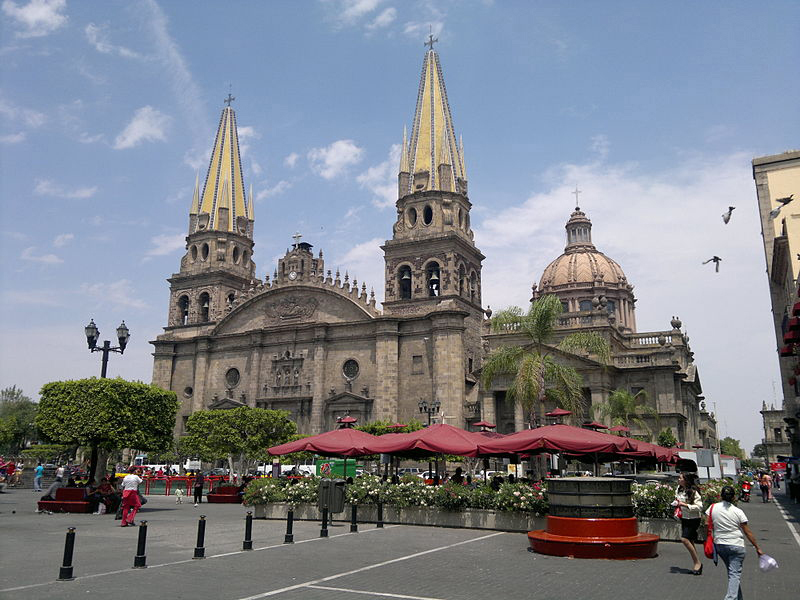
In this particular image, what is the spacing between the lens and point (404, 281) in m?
54.7

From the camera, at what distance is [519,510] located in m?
18.2

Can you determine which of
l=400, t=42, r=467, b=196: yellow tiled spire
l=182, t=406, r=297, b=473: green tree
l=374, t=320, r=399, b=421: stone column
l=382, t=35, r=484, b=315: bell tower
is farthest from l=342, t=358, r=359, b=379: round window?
l=400, t=42, r=467, b=196: yellow tiled spire

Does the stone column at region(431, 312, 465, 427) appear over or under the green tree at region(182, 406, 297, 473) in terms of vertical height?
over

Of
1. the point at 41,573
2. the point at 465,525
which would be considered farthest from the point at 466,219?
the point at 41,573

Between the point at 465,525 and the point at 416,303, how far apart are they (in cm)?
3377

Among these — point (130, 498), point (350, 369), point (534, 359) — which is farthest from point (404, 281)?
point (130, 498)

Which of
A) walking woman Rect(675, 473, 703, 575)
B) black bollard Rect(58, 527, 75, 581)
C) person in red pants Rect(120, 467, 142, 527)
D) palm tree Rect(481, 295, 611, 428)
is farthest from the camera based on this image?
palm tree Rect(481, 295, 611, 428)

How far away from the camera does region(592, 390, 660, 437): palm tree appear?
4497 centimetres

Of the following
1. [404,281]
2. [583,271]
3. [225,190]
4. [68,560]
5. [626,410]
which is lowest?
[68,560]

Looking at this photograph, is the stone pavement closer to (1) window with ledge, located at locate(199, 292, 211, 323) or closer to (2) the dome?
(1) window with ledge, located at locate(199, 292, 211, 323)

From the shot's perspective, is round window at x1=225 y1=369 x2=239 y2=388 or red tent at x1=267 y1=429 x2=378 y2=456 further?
round window at x1=225 y1=369 x2=239 y2=388

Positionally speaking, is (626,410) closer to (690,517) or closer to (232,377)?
(232,377)

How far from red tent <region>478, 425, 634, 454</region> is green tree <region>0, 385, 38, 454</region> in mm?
→ 66205

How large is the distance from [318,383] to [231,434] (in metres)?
15.2
